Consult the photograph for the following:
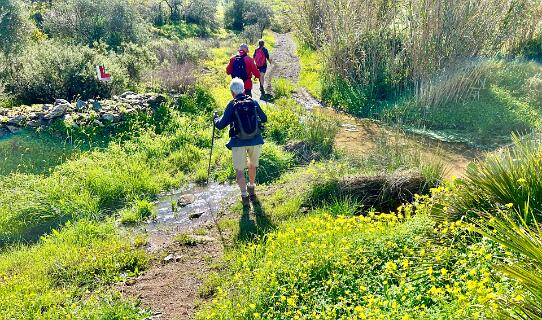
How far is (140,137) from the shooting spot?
9453 mm

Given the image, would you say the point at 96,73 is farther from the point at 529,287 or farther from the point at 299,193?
the point at 529,287

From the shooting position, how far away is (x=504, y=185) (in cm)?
501

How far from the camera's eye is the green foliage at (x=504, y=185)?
4.80 metres

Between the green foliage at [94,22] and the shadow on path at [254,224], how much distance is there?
10.8m

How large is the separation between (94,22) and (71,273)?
12717 mm

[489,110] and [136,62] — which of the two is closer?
[489,110]

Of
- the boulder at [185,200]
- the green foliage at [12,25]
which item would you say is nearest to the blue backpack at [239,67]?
the boulder at [185,200]

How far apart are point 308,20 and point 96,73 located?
10705 millimetres

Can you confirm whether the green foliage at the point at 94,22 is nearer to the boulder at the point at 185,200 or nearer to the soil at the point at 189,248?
the soil at the point at 189,248

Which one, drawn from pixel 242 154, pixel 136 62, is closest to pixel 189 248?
pixel 242 154

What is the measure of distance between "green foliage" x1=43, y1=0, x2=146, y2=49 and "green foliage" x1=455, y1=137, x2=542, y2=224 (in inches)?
531

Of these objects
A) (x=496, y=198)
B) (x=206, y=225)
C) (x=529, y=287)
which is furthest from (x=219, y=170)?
(x=529, y=287)

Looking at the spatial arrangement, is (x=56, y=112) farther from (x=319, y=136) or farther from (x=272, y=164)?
(x=319, y=136)

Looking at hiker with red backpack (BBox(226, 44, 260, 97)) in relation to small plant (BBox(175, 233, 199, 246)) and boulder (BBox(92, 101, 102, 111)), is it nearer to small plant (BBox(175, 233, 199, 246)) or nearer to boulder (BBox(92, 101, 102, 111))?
boulder (BBox(92, 101, 102, 111))
